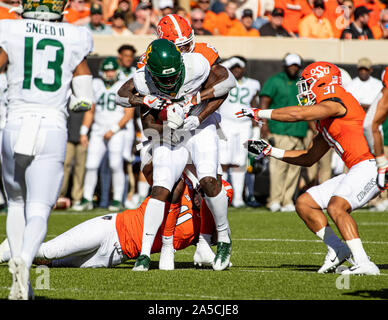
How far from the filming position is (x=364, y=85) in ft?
41.1

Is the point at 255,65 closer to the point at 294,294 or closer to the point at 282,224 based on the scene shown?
the point at 282,224

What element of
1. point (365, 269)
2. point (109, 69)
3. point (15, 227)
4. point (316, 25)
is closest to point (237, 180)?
point (109, 69)

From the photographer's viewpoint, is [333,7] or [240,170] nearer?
[240,170]

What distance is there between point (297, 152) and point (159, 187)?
4.47ft

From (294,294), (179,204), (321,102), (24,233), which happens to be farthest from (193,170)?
(24,233)

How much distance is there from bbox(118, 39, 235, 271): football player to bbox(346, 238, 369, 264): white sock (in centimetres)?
93

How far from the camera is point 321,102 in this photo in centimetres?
658

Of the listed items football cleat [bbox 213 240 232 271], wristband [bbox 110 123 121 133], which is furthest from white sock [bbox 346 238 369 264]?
wristband [bbox 110 123 121 133]

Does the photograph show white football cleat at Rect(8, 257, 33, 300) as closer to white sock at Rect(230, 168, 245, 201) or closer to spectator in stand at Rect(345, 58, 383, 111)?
white sock at Rect(230, 168, 245, 201)

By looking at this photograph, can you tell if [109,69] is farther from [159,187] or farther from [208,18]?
[159,187]

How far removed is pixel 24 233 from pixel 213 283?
59.2 inches

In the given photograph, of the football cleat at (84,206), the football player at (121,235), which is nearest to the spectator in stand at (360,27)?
the football cleat at (84,206)

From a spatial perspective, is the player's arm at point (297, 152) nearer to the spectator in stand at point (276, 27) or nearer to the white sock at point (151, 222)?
the white sock at point (151, 222)

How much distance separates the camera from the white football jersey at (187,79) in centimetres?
655
